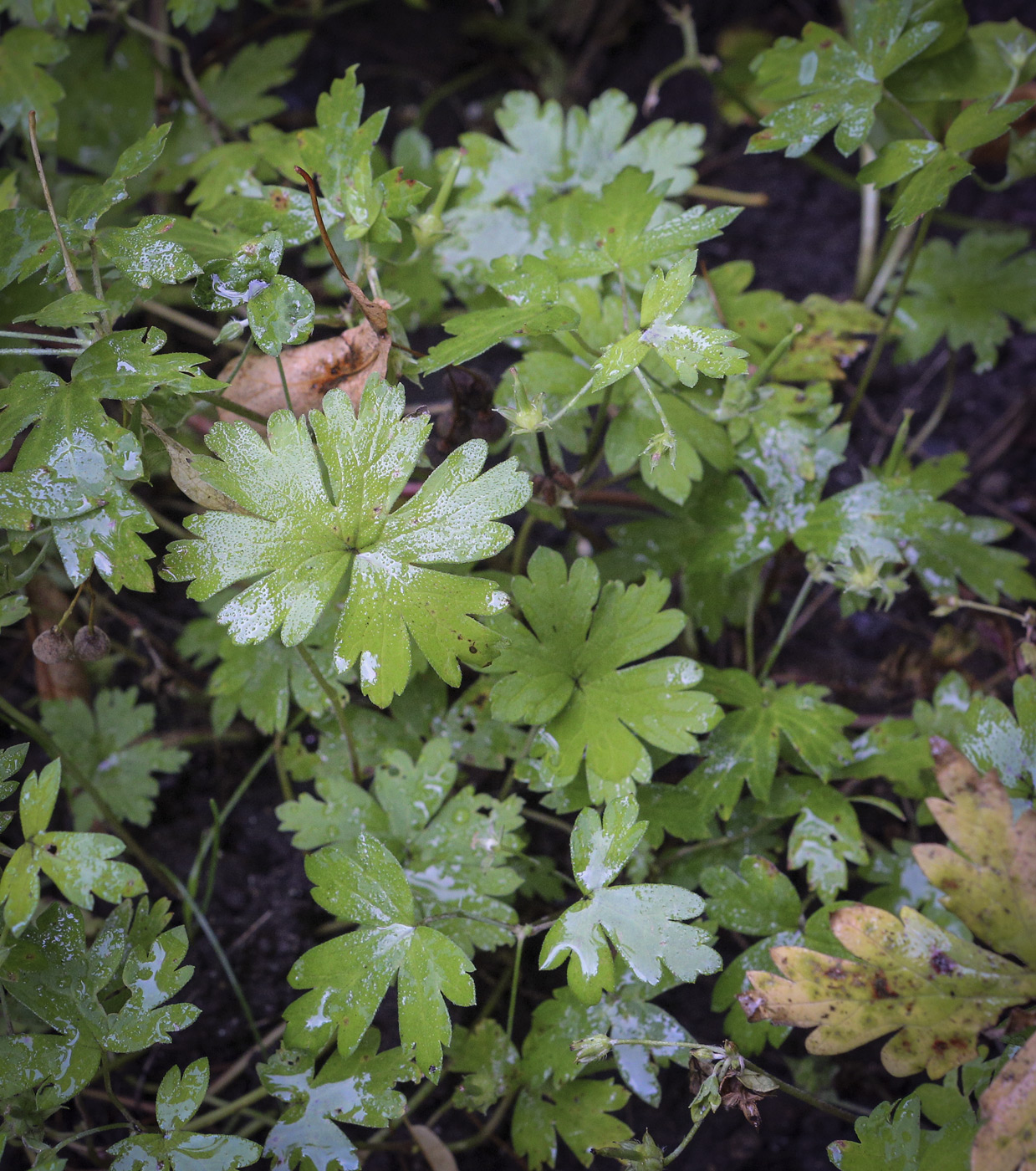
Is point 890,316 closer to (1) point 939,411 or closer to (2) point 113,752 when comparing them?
(1) point 939,411

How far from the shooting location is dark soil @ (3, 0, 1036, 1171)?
5.93 feet

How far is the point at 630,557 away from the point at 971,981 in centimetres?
104

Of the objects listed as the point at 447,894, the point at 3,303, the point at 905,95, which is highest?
the point at 905,95

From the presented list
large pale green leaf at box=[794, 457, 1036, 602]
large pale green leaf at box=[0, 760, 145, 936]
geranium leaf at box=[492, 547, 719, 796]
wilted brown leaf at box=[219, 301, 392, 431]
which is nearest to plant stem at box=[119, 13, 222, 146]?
wilted brown leaf at box=[219, 301, 392, 431]

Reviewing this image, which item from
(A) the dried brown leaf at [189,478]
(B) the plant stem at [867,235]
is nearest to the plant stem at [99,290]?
(A) the dried brown leaf at [189,478]

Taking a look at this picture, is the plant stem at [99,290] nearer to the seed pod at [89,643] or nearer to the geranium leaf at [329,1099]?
the seed pod at [89,643]

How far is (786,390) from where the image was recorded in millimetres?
1824

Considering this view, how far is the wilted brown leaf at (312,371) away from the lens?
1.53 metres

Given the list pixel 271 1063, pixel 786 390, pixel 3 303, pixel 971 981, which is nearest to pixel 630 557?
pixel 786 390

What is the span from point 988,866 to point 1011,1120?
0.34 metres

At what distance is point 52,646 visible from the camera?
1.42 meters

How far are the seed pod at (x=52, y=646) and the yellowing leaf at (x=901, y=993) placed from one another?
127 centimetres

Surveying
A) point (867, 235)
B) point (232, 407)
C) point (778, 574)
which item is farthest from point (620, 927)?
point (867, 235)

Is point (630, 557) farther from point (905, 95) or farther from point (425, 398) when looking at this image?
point (905, 95)
